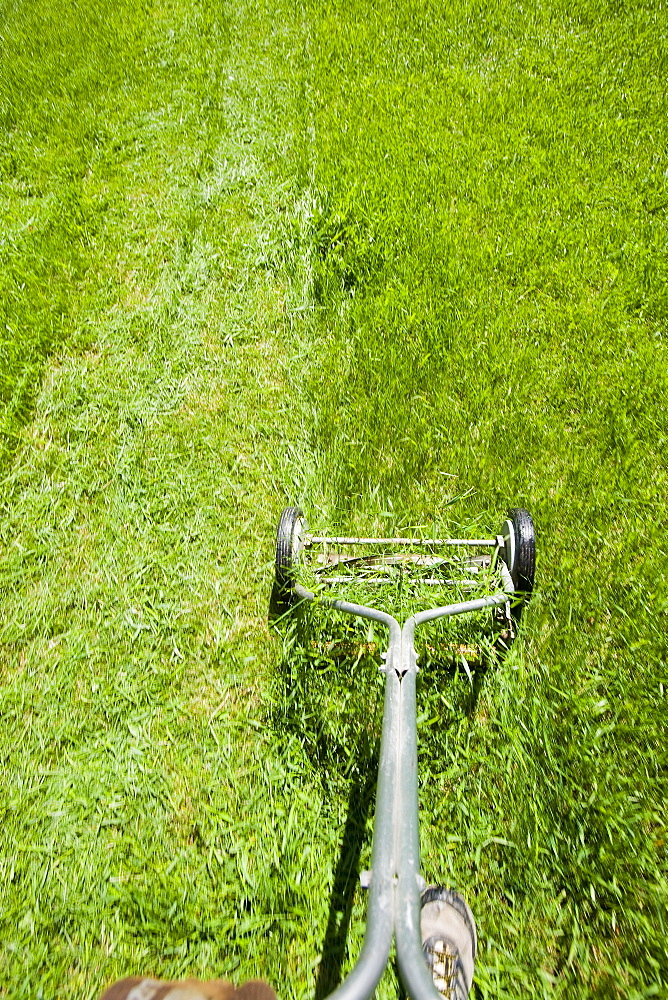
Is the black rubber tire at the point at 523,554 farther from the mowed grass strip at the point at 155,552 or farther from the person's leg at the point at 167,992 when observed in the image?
the person's leg at the point at 167,992

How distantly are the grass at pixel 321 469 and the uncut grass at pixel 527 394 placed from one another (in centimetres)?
2

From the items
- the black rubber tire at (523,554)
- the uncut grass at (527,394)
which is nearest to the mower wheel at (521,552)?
the black rubber tire at (523,554)

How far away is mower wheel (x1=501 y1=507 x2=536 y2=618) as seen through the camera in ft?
8.57

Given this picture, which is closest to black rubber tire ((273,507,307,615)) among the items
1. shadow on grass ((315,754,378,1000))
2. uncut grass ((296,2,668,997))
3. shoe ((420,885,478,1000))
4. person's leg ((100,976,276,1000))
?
uncut grass ((296,2,668,997))

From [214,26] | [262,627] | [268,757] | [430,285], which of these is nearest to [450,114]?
[430,285]

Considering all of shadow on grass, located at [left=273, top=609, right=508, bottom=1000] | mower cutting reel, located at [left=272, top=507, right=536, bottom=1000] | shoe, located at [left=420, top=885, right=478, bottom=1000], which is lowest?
shoe, located at [left=420, top=885, right=478, bottom=1000]

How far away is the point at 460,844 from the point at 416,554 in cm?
111

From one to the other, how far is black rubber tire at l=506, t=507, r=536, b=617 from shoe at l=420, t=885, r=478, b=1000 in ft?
3.72

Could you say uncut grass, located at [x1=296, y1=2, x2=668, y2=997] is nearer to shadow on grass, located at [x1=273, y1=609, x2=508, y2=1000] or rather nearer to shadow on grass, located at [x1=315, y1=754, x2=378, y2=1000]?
shadow on grass, located at [x1=273, y1=609, x2=508, y2=1000]

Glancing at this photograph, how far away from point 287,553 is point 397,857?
1.60 meters

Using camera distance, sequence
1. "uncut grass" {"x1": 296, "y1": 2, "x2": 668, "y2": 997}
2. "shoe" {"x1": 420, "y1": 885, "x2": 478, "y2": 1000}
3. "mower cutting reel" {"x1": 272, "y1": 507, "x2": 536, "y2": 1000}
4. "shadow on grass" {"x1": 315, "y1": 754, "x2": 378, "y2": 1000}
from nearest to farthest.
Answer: "mower cutting reel" {"x1": 272, "y1": 507, "x2": 536, "y2": 1000} → "shoe" {"x1": 420, "y1": 885, "x2": 478, "y2": 1000} → "shadow on grass" {"x1": 315, "y1": 754, "x2": 378, "y2": 1000} → "uncut grass" {"x1": 296, "y1": 2, "x2": 668, "y2": 997}

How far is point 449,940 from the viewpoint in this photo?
6.38 feet

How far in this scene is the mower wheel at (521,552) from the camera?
2.61 m

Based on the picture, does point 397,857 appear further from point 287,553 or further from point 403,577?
point 287,553
